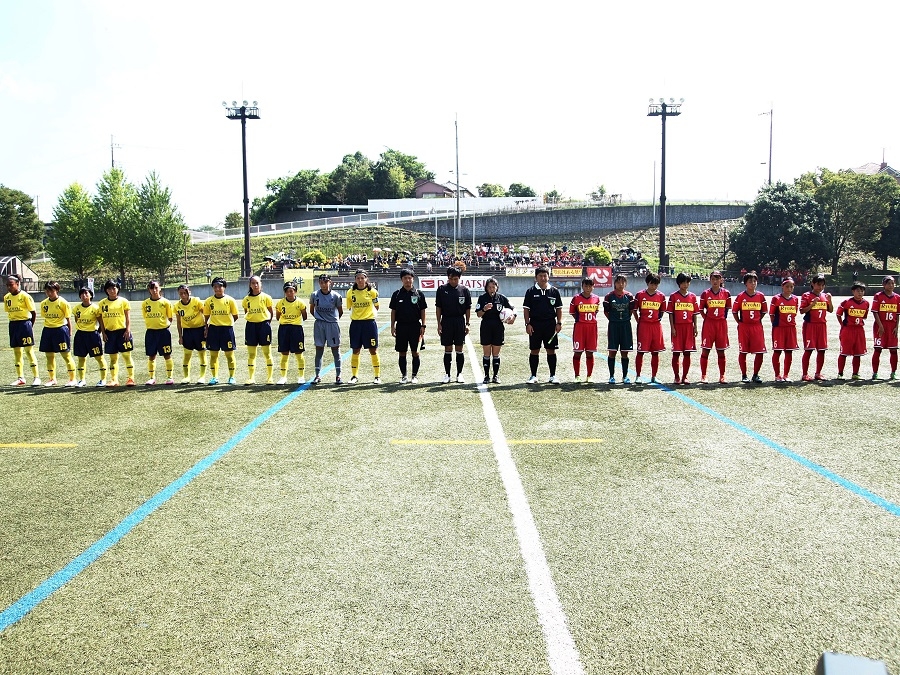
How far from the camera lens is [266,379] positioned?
39.9 ft

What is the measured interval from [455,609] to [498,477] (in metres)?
2.50

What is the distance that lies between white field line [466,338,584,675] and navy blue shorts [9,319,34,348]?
963 cm

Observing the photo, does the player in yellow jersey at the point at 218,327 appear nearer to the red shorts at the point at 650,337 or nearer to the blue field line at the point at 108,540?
the blue field line at the point at 108,540

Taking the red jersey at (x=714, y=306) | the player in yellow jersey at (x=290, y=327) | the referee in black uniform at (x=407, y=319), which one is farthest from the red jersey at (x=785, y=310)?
the player in yellow jersey at (x=290, y=327)

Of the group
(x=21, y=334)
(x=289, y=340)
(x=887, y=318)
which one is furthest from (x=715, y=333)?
(x=21, y=334)

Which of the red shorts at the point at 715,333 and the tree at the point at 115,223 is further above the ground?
the tree at the point at 115,223

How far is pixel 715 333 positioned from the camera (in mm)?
11562

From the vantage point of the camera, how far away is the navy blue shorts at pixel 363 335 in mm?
11922

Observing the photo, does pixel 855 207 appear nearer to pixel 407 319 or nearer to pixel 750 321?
pixel 750 321

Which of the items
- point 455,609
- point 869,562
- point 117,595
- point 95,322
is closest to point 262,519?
point 117,595

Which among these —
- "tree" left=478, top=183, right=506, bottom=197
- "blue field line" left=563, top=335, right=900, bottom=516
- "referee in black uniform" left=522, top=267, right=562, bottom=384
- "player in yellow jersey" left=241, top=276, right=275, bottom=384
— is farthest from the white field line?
"tree" left=478, top=183, right=506, bottom=197

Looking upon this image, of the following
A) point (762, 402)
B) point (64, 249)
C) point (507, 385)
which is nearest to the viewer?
point (762, 402)

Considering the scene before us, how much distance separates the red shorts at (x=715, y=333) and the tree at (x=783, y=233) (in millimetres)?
44016

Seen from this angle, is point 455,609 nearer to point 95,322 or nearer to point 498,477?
point 498,477
